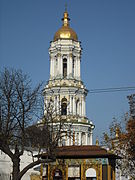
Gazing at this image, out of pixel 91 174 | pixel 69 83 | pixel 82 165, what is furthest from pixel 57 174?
pixel 69 83

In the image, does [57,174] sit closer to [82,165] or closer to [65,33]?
[82,165]

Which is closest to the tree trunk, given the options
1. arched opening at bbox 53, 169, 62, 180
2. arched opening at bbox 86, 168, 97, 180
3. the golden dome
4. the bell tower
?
arched opening at bbox 53, 169, 62, 180

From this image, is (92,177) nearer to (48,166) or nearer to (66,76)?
(48,166)

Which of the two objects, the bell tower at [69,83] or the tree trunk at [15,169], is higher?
the bell tower at [69,83]

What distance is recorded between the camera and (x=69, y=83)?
68375 millimetres

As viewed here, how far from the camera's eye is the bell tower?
67375 mm

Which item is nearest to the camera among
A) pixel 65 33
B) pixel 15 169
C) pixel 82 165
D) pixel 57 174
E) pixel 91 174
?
pixel 15 169

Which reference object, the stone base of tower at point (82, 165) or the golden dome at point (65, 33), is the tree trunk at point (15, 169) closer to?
the stone base of tower at point (82, 165)

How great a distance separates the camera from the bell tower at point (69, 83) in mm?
67375

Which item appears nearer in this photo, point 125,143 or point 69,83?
point 125,143

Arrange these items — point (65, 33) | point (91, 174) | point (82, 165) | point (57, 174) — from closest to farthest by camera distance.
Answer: point (91, 174) → point (82, 165) → point (57, 174) → point (65, 33)

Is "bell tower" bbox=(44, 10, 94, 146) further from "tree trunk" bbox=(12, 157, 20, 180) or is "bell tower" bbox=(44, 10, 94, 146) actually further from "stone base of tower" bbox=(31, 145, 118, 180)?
"tree trunk" bbox=(12, 157, 20, 180)

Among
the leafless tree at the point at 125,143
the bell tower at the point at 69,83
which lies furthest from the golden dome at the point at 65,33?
the leafless tree at the point at 125,143

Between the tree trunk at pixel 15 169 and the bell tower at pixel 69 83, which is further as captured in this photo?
the bell tower at pixel 69 83
